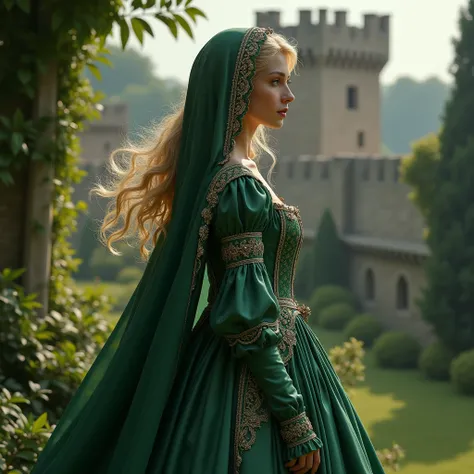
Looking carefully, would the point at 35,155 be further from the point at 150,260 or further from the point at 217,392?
the point at 217,392

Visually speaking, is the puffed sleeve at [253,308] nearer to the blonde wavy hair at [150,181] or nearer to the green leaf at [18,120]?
the blonde wavy hair at [150,181]

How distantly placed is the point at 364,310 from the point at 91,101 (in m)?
20.4

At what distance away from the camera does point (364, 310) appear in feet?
82.9

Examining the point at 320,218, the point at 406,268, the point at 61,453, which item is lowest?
the point at 61,453

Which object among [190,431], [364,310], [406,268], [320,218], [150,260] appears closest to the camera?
[190,431]

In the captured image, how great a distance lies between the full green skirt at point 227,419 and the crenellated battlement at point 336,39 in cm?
3009

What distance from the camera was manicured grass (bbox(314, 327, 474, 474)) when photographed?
1435 centimetres

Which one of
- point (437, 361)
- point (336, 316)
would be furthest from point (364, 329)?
point (437, 361)

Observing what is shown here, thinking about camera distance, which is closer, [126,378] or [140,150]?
[126,378]

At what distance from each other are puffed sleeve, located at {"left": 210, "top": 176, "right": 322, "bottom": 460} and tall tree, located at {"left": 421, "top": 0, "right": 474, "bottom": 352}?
1617 cm

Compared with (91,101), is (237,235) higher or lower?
lower

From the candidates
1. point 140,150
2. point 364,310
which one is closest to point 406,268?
point 364,310

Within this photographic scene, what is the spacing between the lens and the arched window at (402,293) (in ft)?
77.0

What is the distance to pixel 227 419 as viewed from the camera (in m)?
2.75
